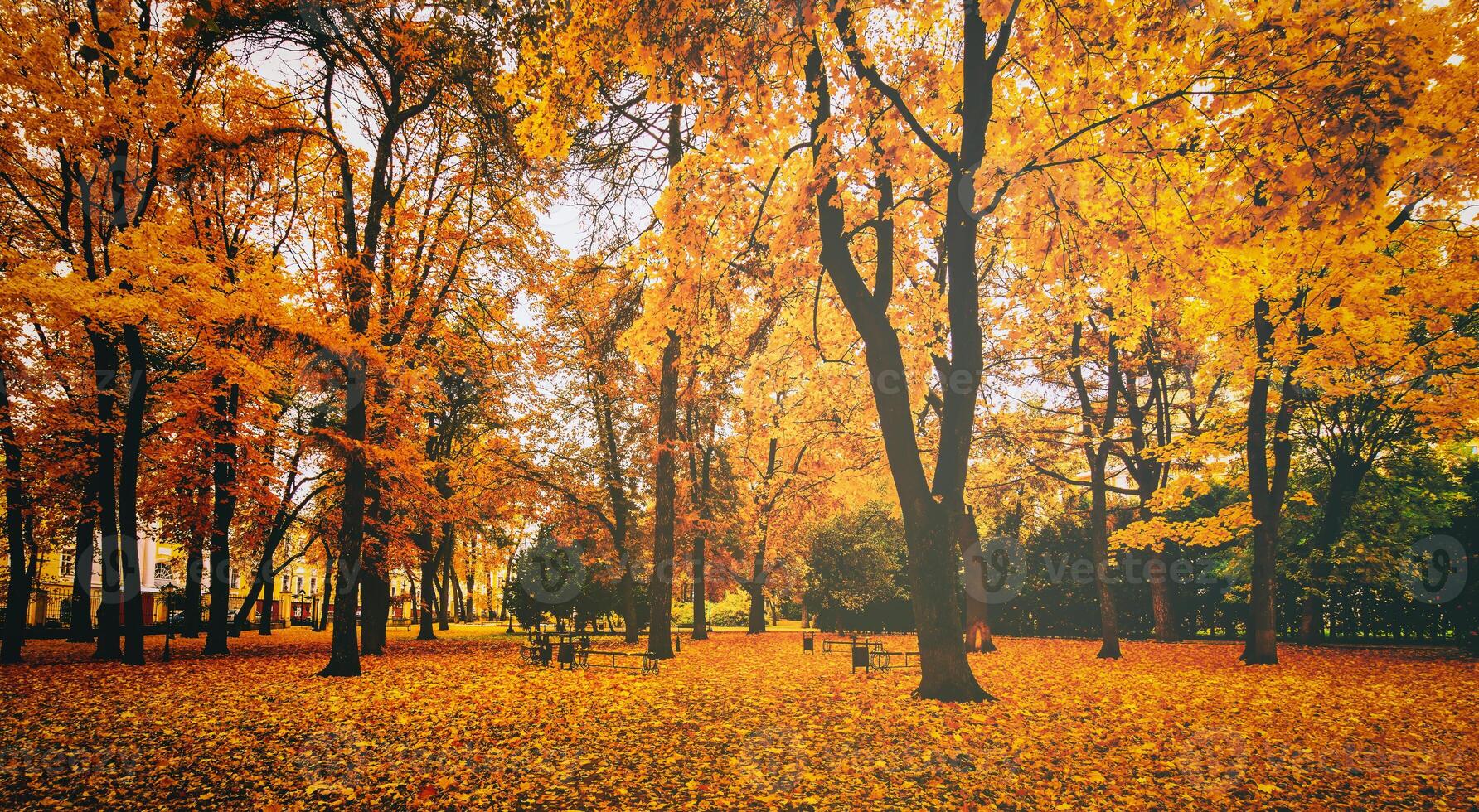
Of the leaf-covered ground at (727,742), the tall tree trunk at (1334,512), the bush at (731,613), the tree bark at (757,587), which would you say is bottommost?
the bush at (731,613)

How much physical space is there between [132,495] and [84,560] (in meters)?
5.90

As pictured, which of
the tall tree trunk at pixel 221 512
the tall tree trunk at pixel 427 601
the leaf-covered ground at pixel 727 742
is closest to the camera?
the leaf-covered ground at pixel 727 742

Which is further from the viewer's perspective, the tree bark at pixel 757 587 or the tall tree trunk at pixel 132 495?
the tree bark at pixel 757 587

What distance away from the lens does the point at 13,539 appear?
13789mm

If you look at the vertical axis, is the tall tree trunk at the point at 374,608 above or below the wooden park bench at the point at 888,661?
above

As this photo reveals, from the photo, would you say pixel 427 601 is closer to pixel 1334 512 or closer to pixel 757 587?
pixel 757 587

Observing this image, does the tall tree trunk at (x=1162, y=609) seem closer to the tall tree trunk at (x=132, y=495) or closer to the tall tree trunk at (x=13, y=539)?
the tall tree trunk at (x=132, y=495)

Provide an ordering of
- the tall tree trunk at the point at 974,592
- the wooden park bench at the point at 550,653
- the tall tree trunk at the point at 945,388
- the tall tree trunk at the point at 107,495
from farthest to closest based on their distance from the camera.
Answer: the tall tree trunk at the point at 974,592 < the wooden park bench at the point at 550,653 < the tall tree trunk at the point at 107,495 < the tall tree trunk at the point at 945,388

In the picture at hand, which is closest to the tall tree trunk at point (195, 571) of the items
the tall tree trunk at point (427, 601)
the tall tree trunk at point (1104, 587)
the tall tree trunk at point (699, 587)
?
the tall tree trunk at point (427, 601)

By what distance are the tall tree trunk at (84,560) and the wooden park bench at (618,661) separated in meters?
11.1

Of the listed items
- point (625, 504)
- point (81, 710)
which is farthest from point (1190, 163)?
point (625, 504)

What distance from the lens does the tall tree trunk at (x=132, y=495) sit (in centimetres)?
Answer: 1351

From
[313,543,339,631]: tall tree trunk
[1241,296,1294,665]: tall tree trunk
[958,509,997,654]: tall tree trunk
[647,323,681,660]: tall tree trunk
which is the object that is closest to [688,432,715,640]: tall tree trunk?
[647,323,681,660]: tall tree trunk

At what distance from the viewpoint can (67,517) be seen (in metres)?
18.4
